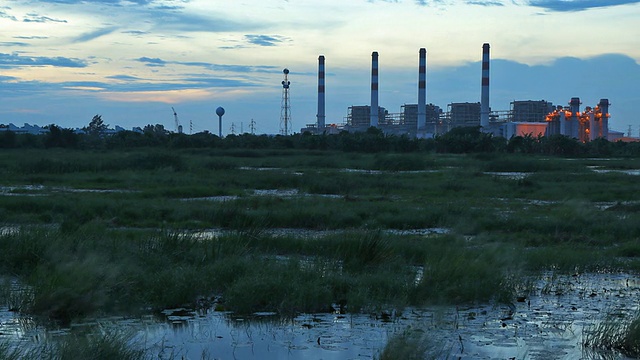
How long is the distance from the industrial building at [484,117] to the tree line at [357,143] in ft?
62.0

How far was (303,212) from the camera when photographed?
1883 cm

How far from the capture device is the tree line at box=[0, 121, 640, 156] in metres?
71.6

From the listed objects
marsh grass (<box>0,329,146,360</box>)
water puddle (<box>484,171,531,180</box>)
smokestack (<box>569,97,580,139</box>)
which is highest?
smokestack (<box>569,97,580,139</box>)

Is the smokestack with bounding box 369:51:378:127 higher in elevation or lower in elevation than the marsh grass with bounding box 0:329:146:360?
higher

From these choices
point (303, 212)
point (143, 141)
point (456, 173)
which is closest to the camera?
point (303, 212)

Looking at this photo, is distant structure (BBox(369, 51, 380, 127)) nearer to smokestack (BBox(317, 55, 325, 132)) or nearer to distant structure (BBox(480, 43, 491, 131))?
smokestack (BBox(317, 55, 325, 132))

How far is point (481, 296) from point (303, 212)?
890 centimetres

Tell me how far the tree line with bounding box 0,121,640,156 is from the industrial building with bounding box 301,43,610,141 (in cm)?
1889

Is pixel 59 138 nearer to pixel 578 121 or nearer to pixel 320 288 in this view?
pixel 320 288

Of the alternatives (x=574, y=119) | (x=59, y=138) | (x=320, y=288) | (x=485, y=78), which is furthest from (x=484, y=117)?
(x=320, y=288)

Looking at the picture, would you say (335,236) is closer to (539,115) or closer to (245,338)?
(245,338)

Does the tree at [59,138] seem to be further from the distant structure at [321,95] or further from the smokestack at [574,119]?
the smokestack at [574,119]

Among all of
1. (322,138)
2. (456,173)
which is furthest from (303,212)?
(322,138)

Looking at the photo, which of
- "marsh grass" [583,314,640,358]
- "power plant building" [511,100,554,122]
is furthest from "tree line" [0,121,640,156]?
"marsh grass" [583,314,640,358]
